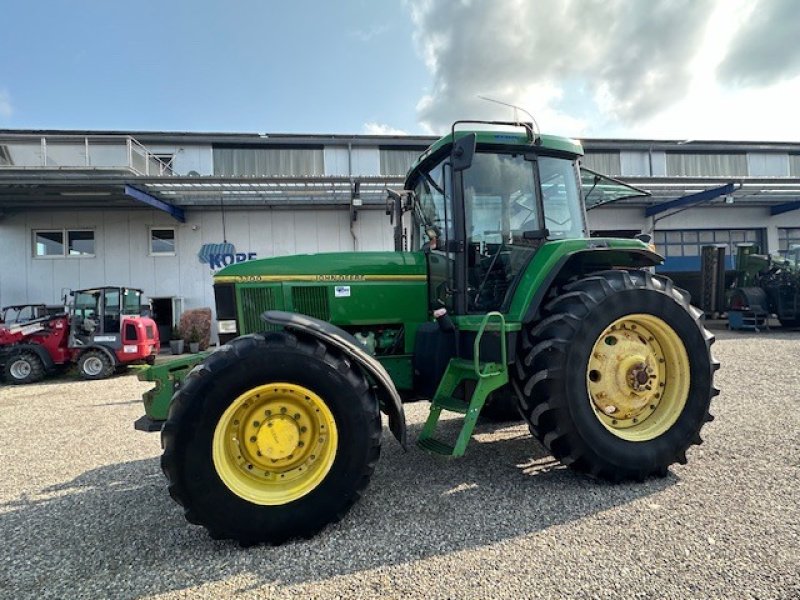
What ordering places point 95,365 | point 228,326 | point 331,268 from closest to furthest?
point 228,326 < point 331,268 < point 95,365

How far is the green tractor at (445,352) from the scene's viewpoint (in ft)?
8.50

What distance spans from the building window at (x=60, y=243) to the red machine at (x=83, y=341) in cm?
501

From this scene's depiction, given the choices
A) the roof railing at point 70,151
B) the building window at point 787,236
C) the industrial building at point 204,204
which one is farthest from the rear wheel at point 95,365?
the building window at point 787,236

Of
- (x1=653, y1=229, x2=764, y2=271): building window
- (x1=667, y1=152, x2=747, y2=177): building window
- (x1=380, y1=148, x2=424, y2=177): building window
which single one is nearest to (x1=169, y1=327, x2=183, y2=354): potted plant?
(x1=380, y1=148, x2=424, y2=177): building window

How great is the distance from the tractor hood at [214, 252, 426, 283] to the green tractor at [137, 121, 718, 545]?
1 centimetres

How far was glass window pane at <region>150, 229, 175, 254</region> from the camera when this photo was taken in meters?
14.9

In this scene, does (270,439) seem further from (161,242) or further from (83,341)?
(161,242)

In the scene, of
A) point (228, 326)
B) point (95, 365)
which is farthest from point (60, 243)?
point (228, 326)

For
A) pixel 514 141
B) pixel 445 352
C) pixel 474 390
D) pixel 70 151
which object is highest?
pixel 70 151

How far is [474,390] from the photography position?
3244 mm

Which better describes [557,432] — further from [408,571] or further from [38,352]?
[38,352]

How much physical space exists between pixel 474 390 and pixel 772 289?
15.1 meters

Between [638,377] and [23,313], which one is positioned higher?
[23,313]

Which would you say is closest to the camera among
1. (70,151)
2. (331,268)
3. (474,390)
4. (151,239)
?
(474,390)
